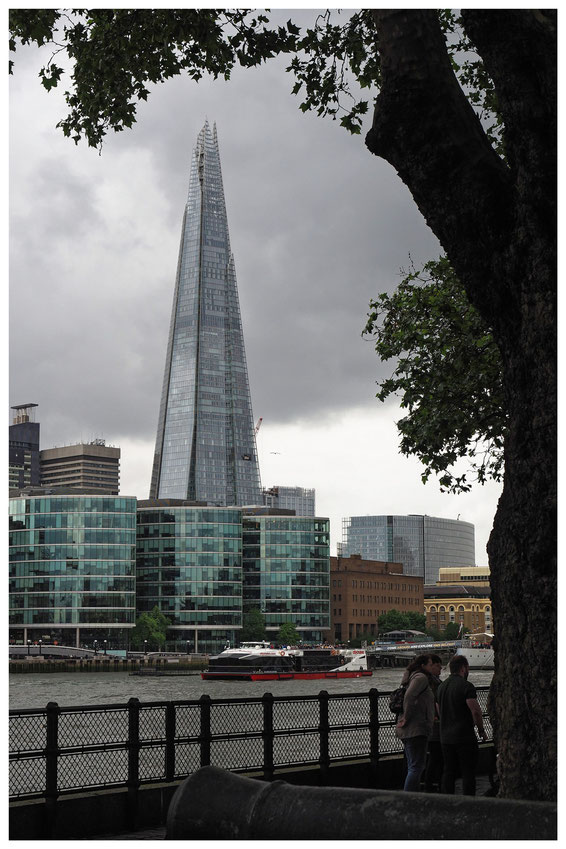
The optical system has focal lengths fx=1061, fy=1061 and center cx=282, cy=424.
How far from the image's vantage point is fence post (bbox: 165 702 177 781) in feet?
39.7

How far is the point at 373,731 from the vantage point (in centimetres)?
1508

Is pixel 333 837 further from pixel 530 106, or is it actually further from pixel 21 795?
pixel 21 795

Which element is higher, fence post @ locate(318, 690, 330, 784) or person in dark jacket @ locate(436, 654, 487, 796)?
person in dark jacket @ locate(436, 654, 487, 796)

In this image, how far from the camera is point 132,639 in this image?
5635 inches

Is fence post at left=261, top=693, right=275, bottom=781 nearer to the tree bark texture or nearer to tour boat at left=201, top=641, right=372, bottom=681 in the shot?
the tree bark texture

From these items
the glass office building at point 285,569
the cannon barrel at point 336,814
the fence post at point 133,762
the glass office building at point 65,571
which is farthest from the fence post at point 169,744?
the glass office building at point 285,569

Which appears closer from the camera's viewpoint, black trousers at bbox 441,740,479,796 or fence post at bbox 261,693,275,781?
black trousers at bbox 441,740,479,796

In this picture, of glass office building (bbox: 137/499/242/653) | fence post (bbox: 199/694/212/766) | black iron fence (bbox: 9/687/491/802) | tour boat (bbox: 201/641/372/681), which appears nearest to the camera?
black iron fence (bbox: 9/687/491/802)

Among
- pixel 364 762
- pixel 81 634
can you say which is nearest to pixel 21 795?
pixel 364 762

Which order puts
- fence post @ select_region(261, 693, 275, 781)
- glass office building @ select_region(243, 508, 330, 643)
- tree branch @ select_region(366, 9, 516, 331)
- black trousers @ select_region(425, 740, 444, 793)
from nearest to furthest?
tree branch @ select_region(366, 9, 516, 331) → black trousers @ select_region(425, 740, 444, 793) → fence post @ select_region(261, 693, 275, 781) → glass office building @ select_region(243, 508, 330, 643)

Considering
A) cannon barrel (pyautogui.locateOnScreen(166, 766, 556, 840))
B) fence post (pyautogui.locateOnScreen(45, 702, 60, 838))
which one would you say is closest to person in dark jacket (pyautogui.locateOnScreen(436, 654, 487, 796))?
fence post (pyautogui.locateOnScreen(45, 702, 60, 838))

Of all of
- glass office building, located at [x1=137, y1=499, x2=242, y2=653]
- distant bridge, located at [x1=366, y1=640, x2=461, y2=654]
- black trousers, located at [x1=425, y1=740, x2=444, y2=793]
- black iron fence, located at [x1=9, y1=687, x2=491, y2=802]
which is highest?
black iron fence, located at [x1=9, y1=687, x2=491, y2=802]

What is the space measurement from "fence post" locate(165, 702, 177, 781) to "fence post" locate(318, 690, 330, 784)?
253 cm

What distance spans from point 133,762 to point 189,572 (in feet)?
454
